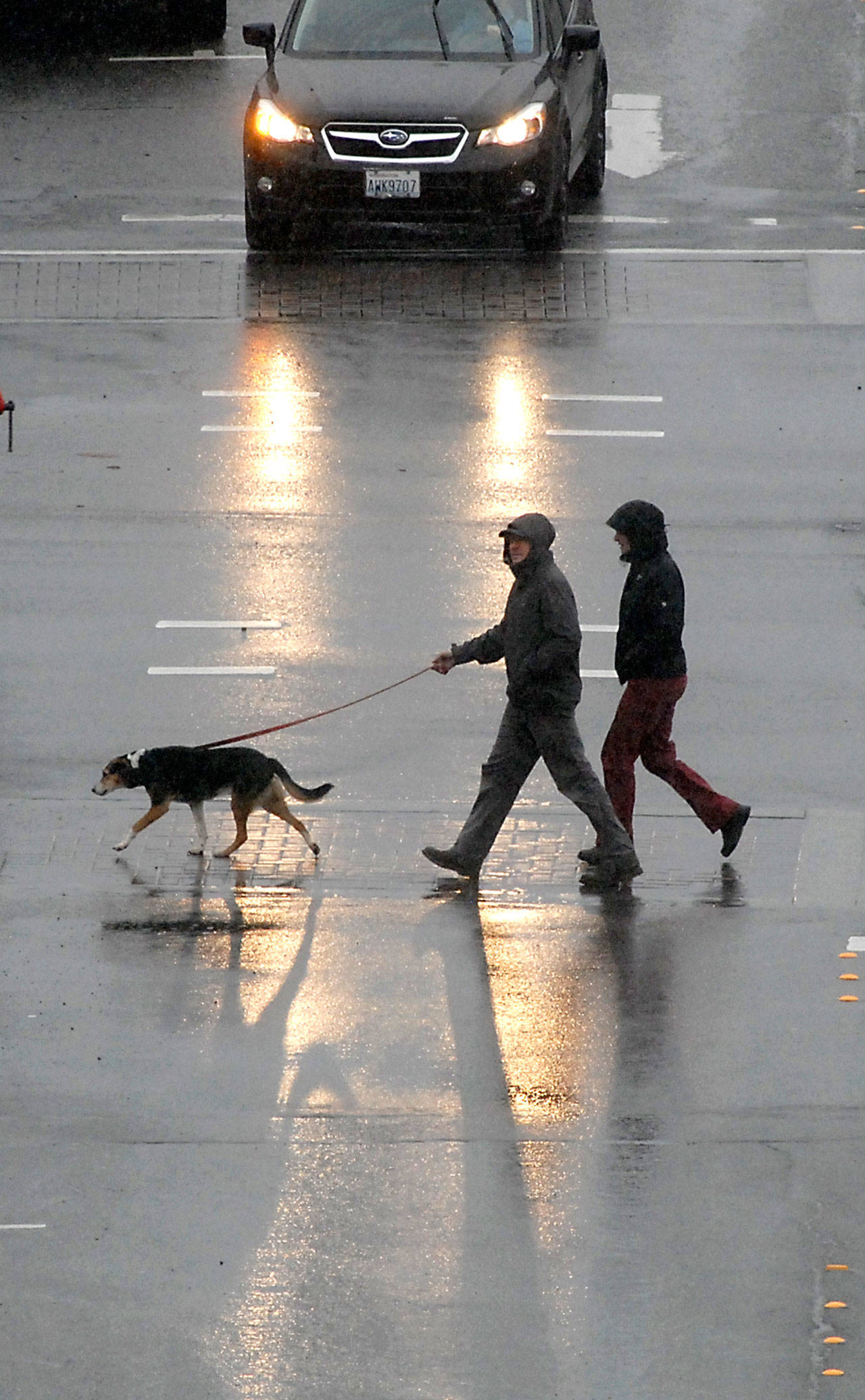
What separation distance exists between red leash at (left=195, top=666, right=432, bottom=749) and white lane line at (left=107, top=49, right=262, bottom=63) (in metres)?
12.6

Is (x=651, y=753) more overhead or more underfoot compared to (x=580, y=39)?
more underfoot

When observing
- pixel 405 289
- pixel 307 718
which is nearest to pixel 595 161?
pixel 405 289

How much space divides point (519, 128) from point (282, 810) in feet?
29.9

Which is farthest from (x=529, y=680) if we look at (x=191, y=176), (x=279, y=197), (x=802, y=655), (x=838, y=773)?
(x=191, y=176)

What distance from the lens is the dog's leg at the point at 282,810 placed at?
10922mm

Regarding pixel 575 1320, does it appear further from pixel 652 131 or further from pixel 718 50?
pixel 718 50

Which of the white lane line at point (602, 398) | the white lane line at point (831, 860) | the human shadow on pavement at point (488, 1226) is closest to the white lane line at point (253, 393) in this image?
the white lane line at point (602, 398)

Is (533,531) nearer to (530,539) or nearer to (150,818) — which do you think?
(530,539)

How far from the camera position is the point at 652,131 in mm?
22547

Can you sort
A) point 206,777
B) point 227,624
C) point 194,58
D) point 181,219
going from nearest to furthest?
point 206,777
point 227,624
point 181,219
point 194,58

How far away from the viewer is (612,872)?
1078 cm

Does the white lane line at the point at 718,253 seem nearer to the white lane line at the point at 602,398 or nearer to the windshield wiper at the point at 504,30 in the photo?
the windshield wiper at the point at 504,30

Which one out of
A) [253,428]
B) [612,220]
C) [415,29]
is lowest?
[612,220]

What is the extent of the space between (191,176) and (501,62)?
3.35 meters
